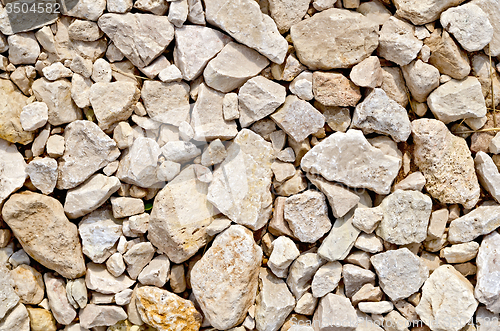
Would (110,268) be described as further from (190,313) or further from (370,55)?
(370,55)

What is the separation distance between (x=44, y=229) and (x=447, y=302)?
2.27 metres

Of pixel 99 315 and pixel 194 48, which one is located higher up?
pixel 194 48

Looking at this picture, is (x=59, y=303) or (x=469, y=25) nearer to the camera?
(x=469, y=25)

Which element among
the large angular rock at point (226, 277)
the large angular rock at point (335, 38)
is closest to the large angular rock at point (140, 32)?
the large angular rock at point (335, 38)

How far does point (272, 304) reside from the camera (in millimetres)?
2324

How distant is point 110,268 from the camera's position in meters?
2.39

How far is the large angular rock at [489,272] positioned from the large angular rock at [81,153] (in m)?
2.15

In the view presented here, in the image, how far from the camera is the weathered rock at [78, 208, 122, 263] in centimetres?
237

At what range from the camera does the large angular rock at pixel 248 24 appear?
2.24 meters

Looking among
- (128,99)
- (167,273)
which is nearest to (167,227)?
(167,273)

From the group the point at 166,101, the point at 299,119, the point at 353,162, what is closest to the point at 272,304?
the point at 353,162

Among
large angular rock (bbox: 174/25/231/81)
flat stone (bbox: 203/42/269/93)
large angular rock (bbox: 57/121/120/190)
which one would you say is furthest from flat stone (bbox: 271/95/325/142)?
large angular rock (bbox: 57/121/120/190)

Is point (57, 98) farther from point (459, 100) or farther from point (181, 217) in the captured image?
point (459, 100)

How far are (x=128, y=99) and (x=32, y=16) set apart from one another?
2.20ft
